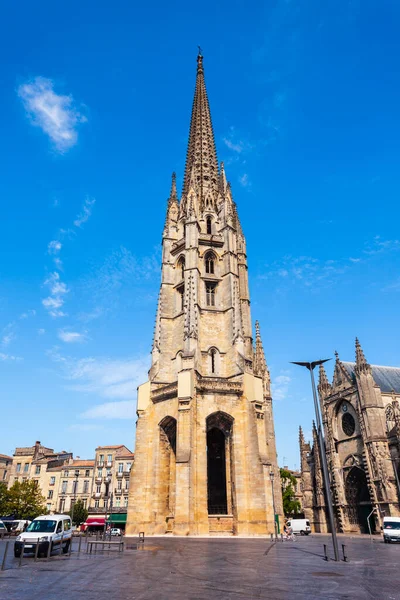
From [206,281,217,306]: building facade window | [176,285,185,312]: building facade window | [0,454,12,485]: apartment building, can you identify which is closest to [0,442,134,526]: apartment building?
[0,454,12,485]: apartment building

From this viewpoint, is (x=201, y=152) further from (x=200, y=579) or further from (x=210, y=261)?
(x=200, y=579)

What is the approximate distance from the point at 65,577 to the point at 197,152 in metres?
42.9

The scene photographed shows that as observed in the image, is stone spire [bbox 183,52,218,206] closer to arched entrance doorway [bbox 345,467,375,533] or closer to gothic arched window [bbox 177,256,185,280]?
gothic arched window [bbox 177,256,185,280]

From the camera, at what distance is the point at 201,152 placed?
45625 mm

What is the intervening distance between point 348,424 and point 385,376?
7867 millimetres

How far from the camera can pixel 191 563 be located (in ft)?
38.6

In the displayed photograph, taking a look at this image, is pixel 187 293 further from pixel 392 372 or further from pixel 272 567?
pixel 392 372

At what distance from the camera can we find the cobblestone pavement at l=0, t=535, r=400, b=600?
289 inches

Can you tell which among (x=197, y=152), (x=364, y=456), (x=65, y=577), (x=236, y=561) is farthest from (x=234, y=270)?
(x=65, y=577)

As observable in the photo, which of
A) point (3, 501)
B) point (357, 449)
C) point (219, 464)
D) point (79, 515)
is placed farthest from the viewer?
point (79, 515)

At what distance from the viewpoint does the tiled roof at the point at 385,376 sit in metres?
45.4

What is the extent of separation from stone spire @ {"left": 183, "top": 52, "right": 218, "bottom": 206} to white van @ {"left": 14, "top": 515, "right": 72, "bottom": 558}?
3150cm

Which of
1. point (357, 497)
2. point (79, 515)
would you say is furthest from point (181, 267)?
point (79, 515)

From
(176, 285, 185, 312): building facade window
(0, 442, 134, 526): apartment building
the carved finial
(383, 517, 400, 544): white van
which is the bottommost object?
(383, 517, 400, 544): white van
